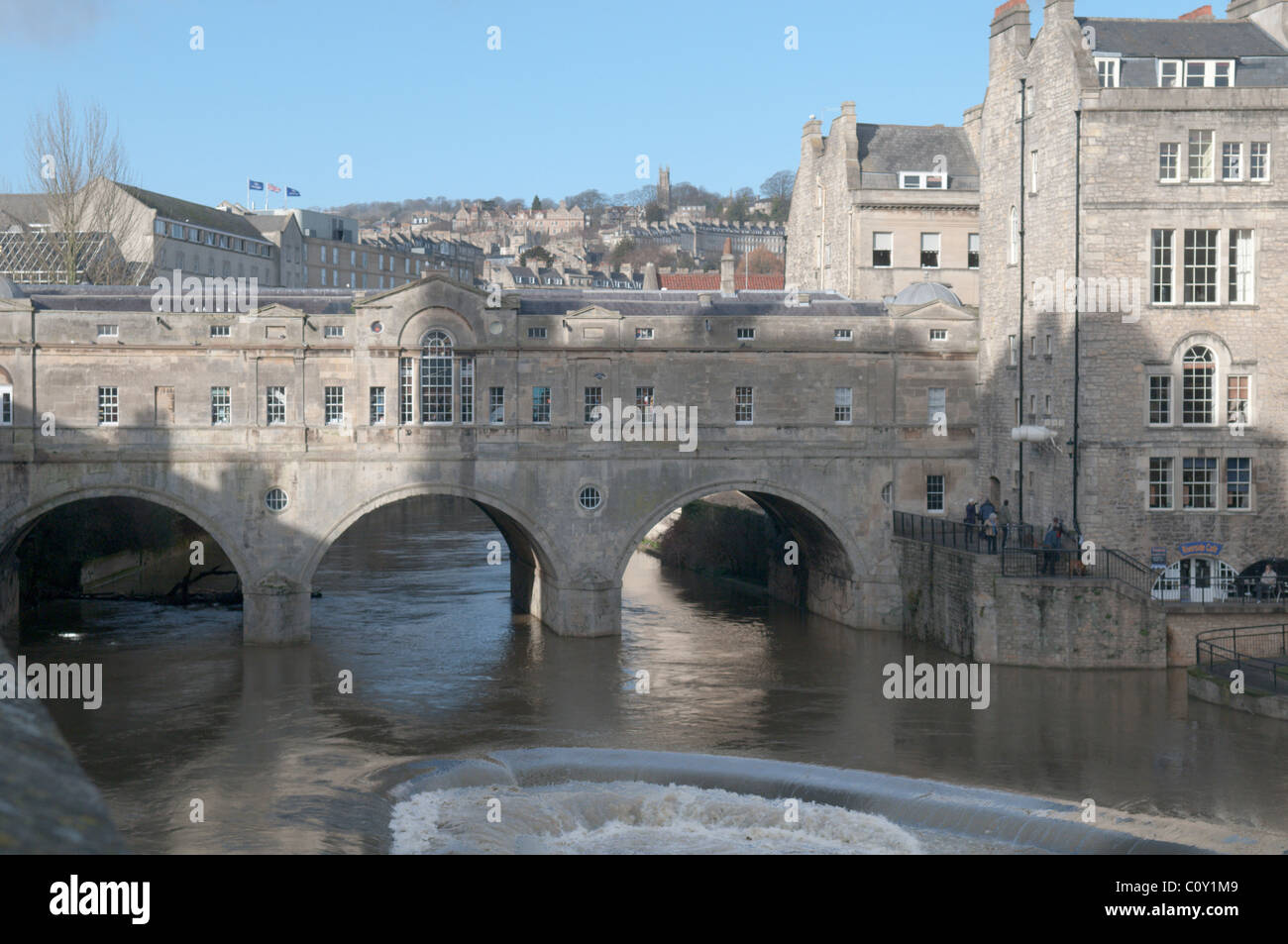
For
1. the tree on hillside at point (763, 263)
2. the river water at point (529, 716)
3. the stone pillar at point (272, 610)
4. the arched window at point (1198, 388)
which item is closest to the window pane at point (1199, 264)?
the arched window at point (1198, 388)

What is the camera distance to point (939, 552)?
40.1 metres

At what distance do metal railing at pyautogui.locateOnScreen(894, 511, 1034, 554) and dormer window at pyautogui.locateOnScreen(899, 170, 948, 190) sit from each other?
16.9 meters

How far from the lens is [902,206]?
5369 cm

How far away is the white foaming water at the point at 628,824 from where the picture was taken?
2445cm

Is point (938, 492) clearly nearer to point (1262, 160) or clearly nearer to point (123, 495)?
point (1262, 160)

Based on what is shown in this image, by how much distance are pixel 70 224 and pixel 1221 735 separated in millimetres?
53667

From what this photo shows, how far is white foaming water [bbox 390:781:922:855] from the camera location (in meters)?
24.5

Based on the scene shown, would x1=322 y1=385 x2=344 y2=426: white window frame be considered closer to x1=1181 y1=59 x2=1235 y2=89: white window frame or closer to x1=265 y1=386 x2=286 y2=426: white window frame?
x1=265 y1=386 x2=286 y2=426: white window frame

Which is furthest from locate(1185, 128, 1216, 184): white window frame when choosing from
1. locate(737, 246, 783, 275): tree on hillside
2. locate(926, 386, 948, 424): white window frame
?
locate(737, 246, 783, 275): tree on hillside

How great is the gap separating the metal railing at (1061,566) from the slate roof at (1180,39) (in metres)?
15.1

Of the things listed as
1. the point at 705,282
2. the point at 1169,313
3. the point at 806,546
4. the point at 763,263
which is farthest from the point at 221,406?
the point at 763,263

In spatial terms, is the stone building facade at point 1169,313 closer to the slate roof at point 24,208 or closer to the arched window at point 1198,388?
the arched window at point 1198,388

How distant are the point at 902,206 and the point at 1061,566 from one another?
2095 cm
